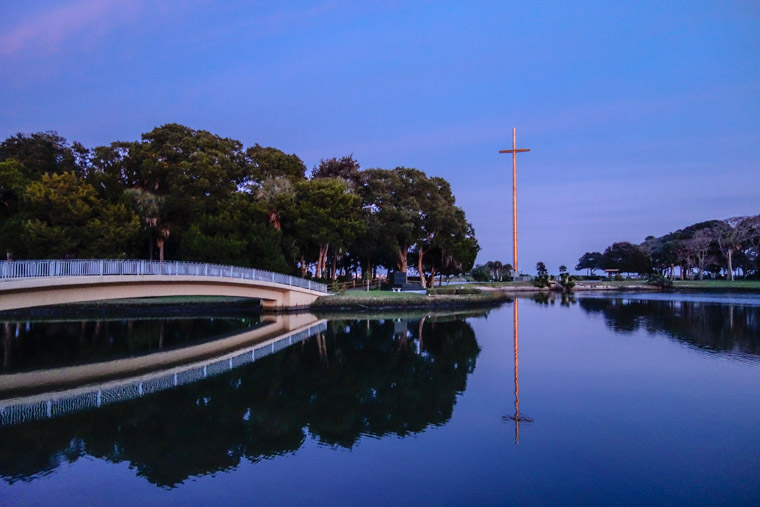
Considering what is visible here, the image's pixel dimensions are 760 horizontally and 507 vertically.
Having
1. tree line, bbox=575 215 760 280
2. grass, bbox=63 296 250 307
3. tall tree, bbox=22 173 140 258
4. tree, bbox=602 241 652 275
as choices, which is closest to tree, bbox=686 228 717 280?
tree line, bbox=575 215 760 280

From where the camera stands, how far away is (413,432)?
9.02 m

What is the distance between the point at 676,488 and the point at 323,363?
35.2 feet

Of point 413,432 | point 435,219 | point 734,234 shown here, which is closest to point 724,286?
point 734,234

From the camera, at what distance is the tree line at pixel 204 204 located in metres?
34.5

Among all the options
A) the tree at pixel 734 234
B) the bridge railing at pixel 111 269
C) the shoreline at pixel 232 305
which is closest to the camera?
the bridge railing at pixel 111 269

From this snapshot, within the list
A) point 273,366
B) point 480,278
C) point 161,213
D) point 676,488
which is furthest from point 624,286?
point 676,488

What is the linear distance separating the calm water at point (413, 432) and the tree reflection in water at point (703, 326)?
1.68 meters

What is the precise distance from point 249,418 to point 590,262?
129m

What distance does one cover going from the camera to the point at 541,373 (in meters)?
13.9

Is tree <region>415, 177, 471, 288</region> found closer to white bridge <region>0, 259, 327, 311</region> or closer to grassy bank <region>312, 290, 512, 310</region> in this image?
grassy bank <region>312, 290, 512, 310</region>

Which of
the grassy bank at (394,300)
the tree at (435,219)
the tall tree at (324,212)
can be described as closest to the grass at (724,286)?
the tree at (435,219)

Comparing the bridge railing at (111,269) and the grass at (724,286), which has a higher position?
the bridge railing at (111,269)

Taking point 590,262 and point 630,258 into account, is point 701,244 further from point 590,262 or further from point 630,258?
point 590,262

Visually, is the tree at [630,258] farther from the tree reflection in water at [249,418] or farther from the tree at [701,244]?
the tree reflection in water at [249,418]
